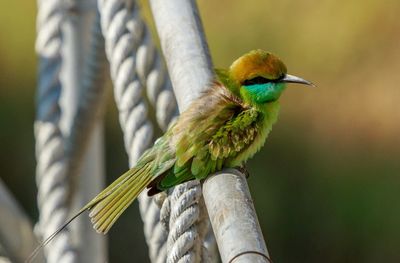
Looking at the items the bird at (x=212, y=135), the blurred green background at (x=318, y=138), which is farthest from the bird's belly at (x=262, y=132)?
the blurred green background at (x=318, y=138)

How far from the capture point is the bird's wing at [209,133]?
109 cm

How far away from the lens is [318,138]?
2.82m

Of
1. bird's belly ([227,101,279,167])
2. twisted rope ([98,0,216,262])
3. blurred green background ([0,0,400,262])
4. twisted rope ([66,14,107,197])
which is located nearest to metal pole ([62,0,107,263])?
twisted rope ([66,14,107,197])

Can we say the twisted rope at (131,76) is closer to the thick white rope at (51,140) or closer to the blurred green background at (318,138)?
the thick white rope at (51,140)

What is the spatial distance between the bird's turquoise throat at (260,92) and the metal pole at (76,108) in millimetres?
584

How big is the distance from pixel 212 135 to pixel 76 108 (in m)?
0.62

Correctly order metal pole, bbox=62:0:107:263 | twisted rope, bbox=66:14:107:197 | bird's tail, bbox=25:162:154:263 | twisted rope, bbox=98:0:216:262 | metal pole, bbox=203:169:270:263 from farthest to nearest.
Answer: metal pole, bbox=62:0:107:263, twisted rope, bbox=66:14:107:197, twisted rope, bbox=98:0:216:262, bird's tail, bbox=25:162:154:263, metal pole, bbox=203:169:270:263

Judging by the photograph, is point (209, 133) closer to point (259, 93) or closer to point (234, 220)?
point (259, 93)


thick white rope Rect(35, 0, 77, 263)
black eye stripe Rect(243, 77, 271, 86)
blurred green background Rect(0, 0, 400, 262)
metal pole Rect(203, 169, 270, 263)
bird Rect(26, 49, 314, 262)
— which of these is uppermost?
metal pole Rect(203, 169, 270, 263)

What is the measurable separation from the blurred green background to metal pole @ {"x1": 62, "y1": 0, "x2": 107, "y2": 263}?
973 millimetres

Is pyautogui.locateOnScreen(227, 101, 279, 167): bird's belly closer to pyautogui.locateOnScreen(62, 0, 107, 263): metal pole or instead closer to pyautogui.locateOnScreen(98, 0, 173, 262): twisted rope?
pyautogui.locateOnScreen(98, 0, 173, 262): twisted rope

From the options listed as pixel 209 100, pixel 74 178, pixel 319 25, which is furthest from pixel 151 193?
pixel 319 25

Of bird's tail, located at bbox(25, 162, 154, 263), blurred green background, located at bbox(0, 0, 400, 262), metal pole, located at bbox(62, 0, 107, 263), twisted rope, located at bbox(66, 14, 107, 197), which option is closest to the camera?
bird's tail, located at bbox(25, 162, 154, 263)

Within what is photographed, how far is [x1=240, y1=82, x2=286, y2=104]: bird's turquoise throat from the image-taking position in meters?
1.15
